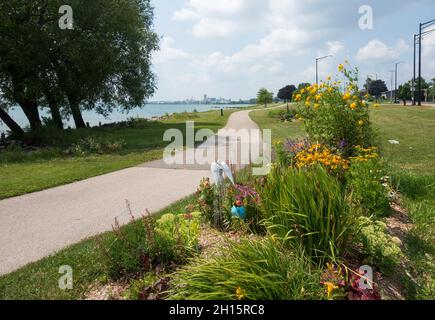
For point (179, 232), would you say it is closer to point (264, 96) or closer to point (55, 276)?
point (55, 276)

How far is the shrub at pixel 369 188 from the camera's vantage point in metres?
4.41

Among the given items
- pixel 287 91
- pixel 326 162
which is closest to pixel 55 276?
pixel 326 162

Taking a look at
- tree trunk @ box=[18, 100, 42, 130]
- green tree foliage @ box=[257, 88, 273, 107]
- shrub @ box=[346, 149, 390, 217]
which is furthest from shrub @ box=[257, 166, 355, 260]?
green tree foliage @ box=[257, 88, 273, 107]

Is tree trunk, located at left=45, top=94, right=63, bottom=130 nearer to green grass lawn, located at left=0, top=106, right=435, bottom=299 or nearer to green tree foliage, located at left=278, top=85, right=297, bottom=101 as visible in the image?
green grass lawn, located at left=0, top=106, right=435, bottom=299

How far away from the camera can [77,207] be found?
21.2 feet

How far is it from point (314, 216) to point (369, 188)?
1531 mm

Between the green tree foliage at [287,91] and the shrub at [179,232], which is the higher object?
the green tree foliage at [287,91]

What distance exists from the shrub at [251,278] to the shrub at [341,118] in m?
3.60

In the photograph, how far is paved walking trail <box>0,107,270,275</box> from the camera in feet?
15.8

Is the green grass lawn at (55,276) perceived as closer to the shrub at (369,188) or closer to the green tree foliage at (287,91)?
the shrub at (369,188)

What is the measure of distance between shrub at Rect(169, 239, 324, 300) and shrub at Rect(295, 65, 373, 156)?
142 inches

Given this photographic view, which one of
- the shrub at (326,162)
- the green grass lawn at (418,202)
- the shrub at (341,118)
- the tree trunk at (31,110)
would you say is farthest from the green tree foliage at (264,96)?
the shrub at (326,162)

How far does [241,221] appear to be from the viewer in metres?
4.28

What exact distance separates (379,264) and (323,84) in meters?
4.08
